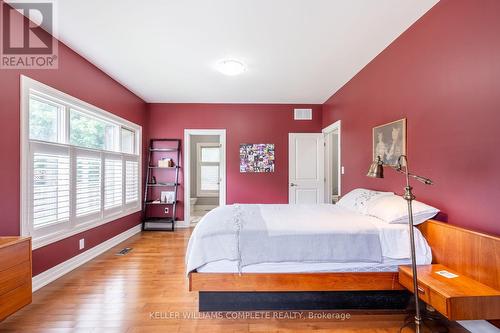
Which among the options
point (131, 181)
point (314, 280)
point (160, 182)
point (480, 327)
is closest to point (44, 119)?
point (131, 181)

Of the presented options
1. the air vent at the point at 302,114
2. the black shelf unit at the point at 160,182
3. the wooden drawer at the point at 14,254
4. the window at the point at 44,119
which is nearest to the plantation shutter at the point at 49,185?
the window at the point at 44,119

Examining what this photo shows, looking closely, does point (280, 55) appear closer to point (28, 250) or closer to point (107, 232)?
point (28, 250)

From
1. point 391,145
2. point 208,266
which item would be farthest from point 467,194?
point 208,266

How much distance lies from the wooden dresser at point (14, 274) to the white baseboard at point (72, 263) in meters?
0.72

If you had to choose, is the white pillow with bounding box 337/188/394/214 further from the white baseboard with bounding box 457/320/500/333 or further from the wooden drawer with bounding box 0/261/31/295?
the wooden drawer with bounding box 0/261/31/295

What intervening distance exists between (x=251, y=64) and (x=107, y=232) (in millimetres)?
3268

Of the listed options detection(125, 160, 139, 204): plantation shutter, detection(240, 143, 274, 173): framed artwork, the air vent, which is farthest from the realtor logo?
the air vent

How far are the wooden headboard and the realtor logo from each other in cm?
379

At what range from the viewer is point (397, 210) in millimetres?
2090

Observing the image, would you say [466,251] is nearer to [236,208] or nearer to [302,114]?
[236,208]

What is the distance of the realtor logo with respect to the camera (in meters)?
2.10

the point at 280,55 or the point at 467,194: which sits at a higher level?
the point at 280,55

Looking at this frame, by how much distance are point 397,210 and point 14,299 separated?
3096mm

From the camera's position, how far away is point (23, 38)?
2270 millimetres
